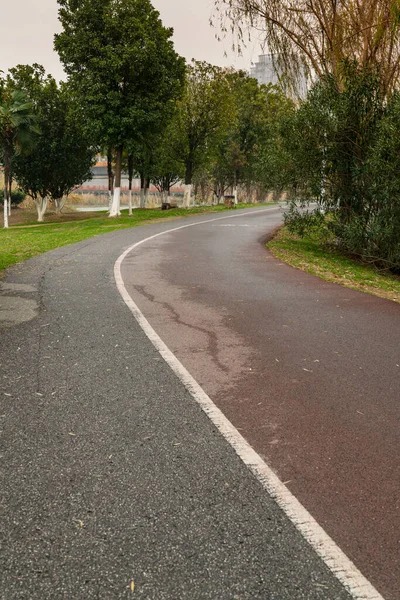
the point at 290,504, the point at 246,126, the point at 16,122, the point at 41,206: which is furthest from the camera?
the point at 246,126

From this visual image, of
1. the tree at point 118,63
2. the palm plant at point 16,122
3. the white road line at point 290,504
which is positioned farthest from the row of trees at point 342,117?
the palm plant at point 16,122

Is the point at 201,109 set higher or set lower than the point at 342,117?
higher

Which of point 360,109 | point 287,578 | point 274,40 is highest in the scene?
point 274,40

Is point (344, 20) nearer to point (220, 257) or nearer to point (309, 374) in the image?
point (220, 257)

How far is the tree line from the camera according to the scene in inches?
1172

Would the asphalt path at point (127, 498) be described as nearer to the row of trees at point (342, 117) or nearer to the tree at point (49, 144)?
the row of trees at point (342, 117)

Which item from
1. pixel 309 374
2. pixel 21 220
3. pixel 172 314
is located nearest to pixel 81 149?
pixel 21 220

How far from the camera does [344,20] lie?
16391 mm

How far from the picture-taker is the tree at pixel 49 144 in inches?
1538

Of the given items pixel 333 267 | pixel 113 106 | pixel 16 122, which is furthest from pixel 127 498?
pixel 16 122

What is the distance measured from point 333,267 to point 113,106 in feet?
70.0

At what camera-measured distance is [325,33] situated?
677 inches

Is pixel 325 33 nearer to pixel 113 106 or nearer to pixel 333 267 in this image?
pixel 333 267

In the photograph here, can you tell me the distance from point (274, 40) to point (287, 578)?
1831 centimetres
